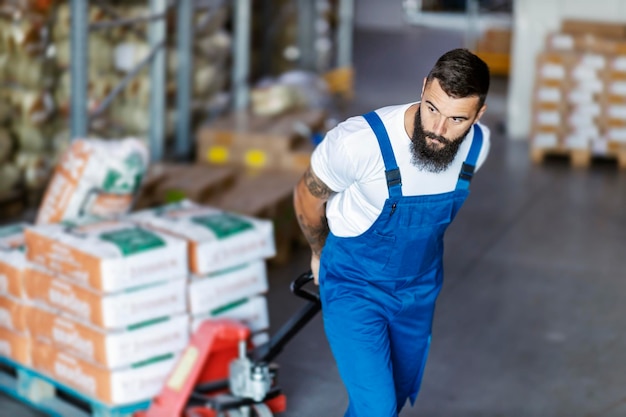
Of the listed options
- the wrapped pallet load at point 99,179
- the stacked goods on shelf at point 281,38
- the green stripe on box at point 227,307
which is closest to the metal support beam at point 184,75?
the stacked goods on shelf at point 281,38

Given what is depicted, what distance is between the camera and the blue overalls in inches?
141

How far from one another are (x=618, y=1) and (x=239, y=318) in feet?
25.8

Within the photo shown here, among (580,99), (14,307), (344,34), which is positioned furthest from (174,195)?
(344,34)

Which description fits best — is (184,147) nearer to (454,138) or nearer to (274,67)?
(274,67)

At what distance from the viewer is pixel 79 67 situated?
681cm

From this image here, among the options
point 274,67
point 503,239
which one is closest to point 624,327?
point 503,239

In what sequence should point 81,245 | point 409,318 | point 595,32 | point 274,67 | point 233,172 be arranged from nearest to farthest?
point 409,318 < point 81,245 < point 233,172 < point 595,32 < point 274,67

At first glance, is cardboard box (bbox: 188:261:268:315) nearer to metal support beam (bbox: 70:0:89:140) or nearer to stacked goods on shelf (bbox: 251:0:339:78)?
metal support beam (bbox: 70:0:89:140)

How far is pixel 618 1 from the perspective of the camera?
11273 mm

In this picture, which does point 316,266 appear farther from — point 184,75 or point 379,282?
point 184,75

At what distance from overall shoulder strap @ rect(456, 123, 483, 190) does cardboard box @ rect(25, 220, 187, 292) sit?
1445mm

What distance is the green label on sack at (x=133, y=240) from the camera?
4453 millimetres

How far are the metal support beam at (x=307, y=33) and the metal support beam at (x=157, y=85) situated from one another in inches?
163

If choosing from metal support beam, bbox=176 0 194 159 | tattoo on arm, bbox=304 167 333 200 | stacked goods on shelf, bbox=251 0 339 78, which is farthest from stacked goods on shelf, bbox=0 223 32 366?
stacked goods on shelf, bbox=251 0 339 78
